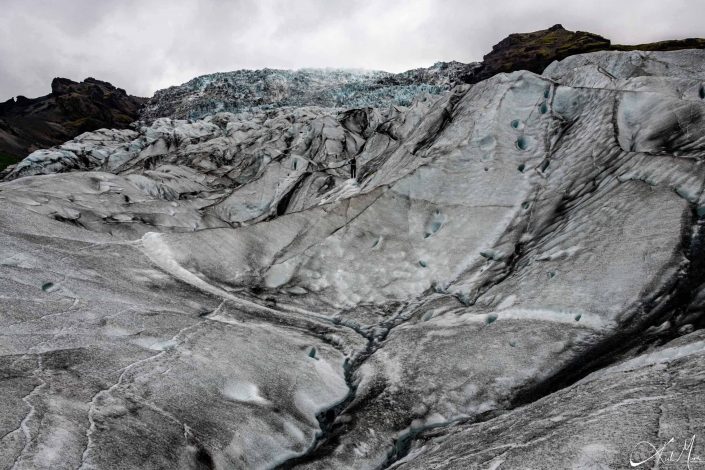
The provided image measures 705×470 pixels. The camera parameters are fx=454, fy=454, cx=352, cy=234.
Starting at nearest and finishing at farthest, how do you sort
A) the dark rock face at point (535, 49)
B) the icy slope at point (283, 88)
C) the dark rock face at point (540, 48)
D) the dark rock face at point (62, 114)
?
the icy slope at point (283, 88) < the dark rock face at point (540, 48) < the dark rock face at point (535, 49) < the dark rock face at point (62, 114)

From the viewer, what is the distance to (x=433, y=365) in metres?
7.80

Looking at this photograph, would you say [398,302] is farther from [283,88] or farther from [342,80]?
[342,80]

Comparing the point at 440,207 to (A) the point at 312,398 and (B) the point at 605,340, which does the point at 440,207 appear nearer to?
(B) the point at 605,340

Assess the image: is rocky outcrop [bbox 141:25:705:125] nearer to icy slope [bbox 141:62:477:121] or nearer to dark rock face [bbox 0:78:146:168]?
icy slope [bbox 141:62:477:121]

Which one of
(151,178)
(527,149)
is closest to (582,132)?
(527,149)

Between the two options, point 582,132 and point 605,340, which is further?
point 582,132

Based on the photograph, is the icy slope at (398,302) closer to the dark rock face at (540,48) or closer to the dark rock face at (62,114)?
the dark rock face at (540,48)

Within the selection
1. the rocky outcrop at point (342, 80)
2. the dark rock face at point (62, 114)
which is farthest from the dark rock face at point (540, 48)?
the dark rock face at point (62, 114)

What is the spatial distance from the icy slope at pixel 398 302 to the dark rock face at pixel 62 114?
110 meters

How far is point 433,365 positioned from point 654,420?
4.03 meters

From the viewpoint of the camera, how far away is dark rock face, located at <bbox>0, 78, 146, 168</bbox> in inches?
4168

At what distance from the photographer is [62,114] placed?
411ft

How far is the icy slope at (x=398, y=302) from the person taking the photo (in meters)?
5.80

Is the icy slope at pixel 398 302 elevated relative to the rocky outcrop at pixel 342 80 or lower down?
lower down
